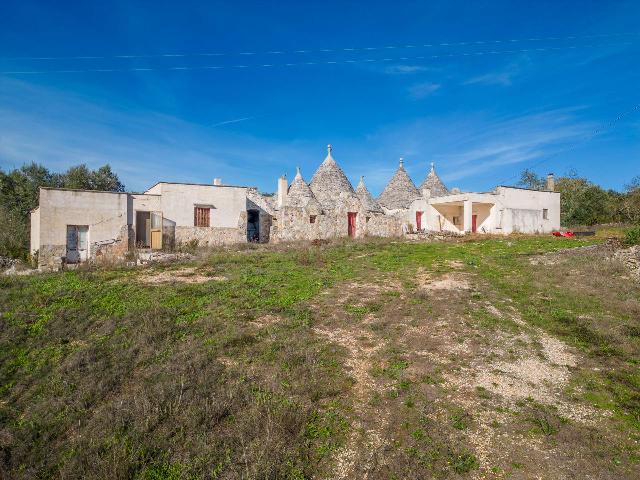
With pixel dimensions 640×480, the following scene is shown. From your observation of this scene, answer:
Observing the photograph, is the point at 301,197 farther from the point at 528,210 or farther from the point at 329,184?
the point at 528,210

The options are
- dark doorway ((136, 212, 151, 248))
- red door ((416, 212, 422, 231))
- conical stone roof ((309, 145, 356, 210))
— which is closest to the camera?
dark doorway ((136, 212, 151, 248))

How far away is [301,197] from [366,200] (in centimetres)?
502

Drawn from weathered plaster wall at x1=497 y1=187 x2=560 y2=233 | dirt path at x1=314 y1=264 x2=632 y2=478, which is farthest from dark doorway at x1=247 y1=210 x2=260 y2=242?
weathered plaster wall at x1=497 y1=187 x2=560 y2=233

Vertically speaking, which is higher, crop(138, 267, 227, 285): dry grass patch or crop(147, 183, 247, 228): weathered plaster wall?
crop(147, 183, 247, 228): weathered plaster wall

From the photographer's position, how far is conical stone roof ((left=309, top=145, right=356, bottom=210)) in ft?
87.1

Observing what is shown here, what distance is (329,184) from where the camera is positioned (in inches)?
1087

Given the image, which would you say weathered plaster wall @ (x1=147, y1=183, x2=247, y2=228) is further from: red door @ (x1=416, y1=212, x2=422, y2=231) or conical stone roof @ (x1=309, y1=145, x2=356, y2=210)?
red door @ (x1=416, y1=212, x2=422, y2=231)

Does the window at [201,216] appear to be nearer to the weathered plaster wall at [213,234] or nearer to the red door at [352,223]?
the weathered plaster wall at [213,234]

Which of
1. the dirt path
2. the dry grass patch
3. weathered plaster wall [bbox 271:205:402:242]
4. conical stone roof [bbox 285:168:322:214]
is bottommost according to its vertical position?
the dirt path

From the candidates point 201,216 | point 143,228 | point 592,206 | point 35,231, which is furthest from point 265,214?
point 592,206

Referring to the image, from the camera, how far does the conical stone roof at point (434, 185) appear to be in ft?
103

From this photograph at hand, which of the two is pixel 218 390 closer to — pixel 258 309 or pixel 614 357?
pixel 258 309

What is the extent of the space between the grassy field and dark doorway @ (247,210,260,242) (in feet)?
43.6

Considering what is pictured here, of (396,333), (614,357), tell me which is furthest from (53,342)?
(614,357)
